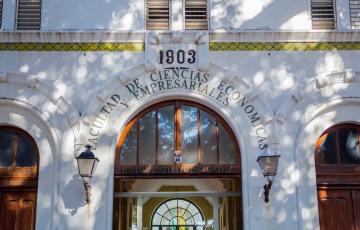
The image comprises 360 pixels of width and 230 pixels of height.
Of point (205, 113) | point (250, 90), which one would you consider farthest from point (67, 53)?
point (250, 90)

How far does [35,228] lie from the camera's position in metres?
9.63

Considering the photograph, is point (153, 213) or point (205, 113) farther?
point (153, 213)

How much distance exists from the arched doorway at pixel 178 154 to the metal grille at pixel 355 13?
328cm

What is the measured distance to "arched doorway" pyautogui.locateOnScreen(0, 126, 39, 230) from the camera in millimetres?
9859

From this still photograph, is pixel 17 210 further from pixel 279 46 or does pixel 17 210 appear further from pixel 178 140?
pixel 279 46

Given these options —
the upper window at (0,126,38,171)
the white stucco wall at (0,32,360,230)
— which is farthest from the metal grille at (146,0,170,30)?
the upper window at (0,126,38,171)

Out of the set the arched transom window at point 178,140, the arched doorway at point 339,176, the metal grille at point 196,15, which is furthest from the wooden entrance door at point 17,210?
the arched doorway at point 339,176

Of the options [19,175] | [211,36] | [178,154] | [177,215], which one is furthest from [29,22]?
[177,215]

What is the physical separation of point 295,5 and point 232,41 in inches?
58.1

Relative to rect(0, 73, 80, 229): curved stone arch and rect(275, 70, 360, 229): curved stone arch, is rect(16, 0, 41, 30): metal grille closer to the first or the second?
rect(0, 73, 80, 229): curved stone arch

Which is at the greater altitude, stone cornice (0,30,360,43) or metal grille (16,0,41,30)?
metal grille (16,0,41,30)

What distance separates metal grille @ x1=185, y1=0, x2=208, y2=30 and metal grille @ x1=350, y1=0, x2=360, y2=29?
9.47 feet

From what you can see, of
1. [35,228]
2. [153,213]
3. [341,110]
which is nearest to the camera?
[35,228]

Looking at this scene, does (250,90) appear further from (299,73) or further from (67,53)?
(67,53)
